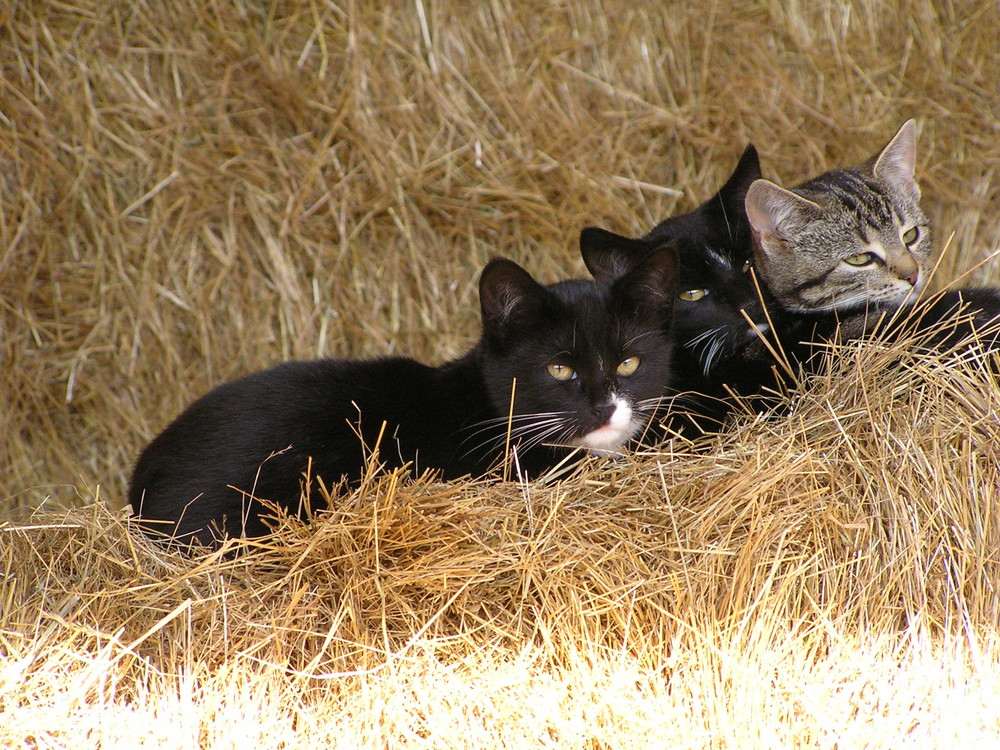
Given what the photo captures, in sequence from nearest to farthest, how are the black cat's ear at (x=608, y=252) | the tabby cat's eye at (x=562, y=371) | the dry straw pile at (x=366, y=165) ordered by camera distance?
the tabby cat's eye at (x=562, y=371) < the black cat's ear at (x=608, y=252) < the dry straw pile at (x=366, y=165)

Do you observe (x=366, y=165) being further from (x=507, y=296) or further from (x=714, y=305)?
(x=714, y=305)

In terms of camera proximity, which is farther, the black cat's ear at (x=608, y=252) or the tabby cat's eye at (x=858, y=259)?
the black cat's ear at (x=608, y=252)

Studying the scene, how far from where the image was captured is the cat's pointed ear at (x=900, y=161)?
208 centimetres

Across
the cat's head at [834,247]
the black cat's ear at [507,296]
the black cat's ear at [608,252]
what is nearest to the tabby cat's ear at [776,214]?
the cat's head at [834,247]

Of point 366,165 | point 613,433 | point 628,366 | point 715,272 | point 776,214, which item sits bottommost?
point 613,433

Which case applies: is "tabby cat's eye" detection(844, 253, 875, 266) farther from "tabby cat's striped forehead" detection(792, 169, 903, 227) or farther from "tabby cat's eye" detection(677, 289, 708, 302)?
"tabby cat's eye" detection(677, 289, 708, 302)

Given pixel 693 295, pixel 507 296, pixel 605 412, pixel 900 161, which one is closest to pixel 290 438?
pixel 507 296

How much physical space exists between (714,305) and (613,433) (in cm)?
41

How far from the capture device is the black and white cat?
68.0 inches

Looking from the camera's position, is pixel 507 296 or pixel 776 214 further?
pixel 776 214

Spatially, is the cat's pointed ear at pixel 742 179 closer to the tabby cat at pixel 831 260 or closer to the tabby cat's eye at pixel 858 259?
the tabby cat at pixel 831 260

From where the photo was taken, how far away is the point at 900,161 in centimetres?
212

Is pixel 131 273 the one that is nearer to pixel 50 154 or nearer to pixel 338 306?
pixel 50 154

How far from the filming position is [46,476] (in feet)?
8.23
